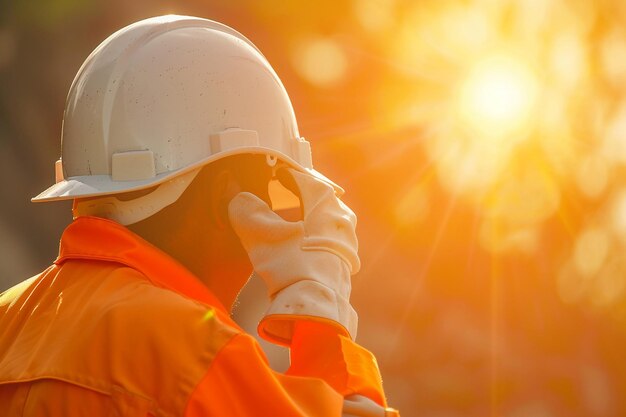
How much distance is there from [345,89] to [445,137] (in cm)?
114

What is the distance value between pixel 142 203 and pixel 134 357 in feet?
2.06

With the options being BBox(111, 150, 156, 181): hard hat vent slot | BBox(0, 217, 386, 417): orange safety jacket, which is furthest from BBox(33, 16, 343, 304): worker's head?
BBox(0, 217, 386, 417): orange safety jacket

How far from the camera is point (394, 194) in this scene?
9.64 meters

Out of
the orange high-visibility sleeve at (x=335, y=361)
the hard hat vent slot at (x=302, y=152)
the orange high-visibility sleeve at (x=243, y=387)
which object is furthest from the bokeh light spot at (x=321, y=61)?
the orange high-visibility sleeve at (x=243, y=387)

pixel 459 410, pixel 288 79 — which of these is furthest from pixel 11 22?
pixel 459 410

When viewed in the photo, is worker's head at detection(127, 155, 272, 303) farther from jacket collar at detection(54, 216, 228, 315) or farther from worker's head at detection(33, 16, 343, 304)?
jacket collar at detection(54, 216, 228, 315)

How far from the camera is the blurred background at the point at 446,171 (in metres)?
9.02

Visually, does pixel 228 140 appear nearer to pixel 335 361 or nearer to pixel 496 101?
pixel 335 361

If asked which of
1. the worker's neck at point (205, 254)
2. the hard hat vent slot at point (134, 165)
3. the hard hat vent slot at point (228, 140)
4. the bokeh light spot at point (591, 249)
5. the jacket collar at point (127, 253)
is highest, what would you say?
the bokeh light spot at point (591, 249)

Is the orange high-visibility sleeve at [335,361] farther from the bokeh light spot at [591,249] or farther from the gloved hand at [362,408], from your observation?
the bokeh light spot at [591,249]

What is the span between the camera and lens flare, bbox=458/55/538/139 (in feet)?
32.0

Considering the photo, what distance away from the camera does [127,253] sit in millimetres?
2137

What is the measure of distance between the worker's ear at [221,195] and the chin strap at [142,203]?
0.06m

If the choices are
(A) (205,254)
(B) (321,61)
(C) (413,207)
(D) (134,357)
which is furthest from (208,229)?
(C) (413,207)
